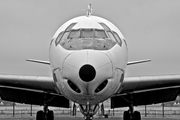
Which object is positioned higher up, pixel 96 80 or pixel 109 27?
pixel 109 27

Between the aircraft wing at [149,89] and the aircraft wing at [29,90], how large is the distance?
274cm

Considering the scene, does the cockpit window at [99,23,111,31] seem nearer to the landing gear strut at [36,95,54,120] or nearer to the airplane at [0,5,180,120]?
the airplane at [0,5,180,120]

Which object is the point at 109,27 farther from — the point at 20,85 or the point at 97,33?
the point at 20,85

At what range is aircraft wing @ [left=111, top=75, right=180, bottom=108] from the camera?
15.9 m

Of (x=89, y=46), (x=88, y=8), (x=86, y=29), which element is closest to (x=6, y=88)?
(x=88, y=8)

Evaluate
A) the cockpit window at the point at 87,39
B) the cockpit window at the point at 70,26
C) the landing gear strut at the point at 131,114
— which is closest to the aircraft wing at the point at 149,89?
the landing gear strut at the point at 131,114

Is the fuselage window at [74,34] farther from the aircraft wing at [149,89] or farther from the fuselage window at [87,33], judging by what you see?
the aircraft wing at [149,89]

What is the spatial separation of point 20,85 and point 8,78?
0.70 metres

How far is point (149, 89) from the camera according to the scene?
17344 millimetres

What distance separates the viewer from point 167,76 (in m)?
16.5

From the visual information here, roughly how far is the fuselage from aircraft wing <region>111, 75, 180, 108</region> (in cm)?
294

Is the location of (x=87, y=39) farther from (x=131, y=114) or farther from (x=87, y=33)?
(x=131, y=114)

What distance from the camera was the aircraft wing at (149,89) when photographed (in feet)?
52.0

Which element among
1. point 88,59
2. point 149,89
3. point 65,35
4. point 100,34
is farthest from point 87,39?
point 149,89
